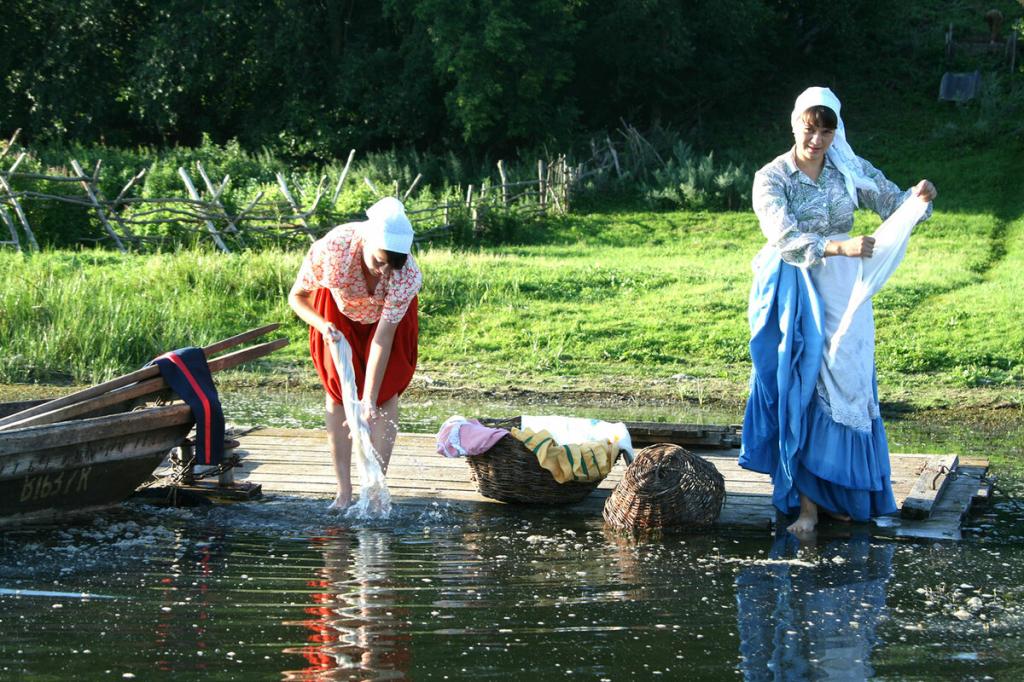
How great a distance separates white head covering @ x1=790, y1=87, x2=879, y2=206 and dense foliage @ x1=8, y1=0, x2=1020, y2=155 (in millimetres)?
22908

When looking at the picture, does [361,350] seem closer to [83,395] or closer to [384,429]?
[384,429]

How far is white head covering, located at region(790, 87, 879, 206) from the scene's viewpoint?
6.51 metres

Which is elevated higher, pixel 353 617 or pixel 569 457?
pixel 569 457

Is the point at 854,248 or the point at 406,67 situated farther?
the point at 406,67

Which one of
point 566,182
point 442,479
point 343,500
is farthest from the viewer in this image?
point 566,182

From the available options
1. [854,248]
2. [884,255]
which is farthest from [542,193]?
[854,248]

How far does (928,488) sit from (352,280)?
3.53m

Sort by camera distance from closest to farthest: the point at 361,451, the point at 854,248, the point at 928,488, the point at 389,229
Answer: the point at 389,229
the point at 854,248
the point at 361,451
the point at 928,488

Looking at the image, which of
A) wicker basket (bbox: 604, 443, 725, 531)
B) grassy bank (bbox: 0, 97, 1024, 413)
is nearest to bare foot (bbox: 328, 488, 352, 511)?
wicker basket (bbox: 604, 443, 725, 531)

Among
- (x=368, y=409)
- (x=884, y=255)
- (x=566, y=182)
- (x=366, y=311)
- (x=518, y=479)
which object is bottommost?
(x=518, y=479)

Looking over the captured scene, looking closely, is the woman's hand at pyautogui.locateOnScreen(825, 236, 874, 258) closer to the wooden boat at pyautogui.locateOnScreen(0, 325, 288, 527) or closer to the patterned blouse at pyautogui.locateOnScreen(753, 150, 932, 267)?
the patterned blouse at pyautogui.locateOnScreen(753, 150, 932, 267)

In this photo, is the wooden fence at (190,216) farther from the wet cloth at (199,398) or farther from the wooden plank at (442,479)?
the wet cloth at (199,398)

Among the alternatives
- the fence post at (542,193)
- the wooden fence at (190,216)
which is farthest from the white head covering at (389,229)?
the fence post at (542,193)

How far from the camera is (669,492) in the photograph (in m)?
6.88
